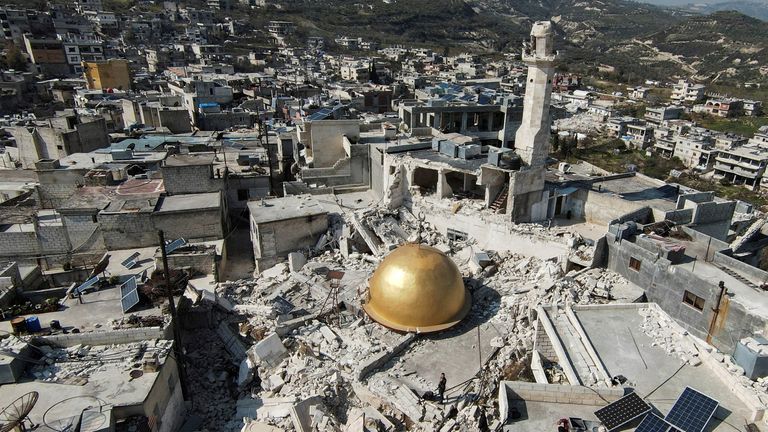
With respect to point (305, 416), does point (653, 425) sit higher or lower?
higher

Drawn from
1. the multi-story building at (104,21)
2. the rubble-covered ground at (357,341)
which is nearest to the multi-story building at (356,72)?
the multi-story building at (104,21)

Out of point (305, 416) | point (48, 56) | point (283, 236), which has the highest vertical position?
point (48, 56)

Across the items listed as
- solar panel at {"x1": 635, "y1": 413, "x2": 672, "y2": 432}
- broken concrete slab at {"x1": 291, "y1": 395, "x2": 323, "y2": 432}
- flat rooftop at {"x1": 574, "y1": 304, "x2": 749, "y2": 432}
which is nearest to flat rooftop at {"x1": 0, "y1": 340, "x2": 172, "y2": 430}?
A: broken concrete slab at {"x1": 291, "y1": 395, "x2": 323, "y2": 432}

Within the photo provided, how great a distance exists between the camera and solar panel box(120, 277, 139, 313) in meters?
14.7

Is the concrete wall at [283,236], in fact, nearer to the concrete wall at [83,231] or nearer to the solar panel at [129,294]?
the solar panel at [129,294]

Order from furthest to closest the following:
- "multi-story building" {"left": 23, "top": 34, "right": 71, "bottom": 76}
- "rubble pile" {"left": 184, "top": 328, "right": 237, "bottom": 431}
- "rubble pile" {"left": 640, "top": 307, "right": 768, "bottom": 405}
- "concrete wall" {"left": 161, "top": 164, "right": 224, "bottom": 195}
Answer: "multi-story building" {"left": 23, "top": 34, "right": 71, "bottom": 76} < "concrete wall" {"left": 161, "top": 164, "right": 224, "bottom": 195} < "rubble pile" {"left": 184, "top": 328, "right": 237, "bottom": 431} < "rubble pile" {"left": 640, "top": 307, "right": 768, "bottom": 405}

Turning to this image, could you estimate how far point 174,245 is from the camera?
20.7 m

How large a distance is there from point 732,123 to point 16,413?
361ft

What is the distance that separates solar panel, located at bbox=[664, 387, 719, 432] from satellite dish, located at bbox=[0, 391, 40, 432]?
13513 millimetres

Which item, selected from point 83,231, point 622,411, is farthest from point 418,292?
point 83,231

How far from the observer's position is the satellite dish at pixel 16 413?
9664 millimetres

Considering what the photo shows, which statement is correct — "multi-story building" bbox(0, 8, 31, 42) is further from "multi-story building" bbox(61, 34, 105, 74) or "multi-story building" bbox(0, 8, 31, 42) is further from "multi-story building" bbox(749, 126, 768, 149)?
"multi-story building" bbox(749, 126, 768, 149)

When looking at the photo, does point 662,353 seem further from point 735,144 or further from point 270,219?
point 735,144

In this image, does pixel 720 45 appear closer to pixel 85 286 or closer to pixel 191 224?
pixel 191 224
